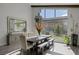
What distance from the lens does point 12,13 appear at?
2721 millimetres

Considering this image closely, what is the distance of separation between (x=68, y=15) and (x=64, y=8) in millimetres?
190

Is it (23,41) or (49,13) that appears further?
(49,13)

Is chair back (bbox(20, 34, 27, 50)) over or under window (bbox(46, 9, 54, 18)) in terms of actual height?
under

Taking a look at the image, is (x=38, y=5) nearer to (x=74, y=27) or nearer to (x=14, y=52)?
(x=74, y=27)

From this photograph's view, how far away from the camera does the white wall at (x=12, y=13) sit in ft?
8.70

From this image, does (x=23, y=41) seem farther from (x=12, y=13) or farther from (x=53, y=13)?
(x=53, y=13)

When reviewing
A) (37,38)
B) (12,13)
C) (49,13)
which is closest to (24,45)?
(37,38)

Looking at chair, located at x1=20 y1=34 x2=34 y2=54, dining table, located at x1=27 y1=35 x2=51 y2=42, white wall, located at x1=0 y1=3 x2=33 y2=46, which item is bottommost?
chair, located at x1=20 y1=34 x2=34 y2=54

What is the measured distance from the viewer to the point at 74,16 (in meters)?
2.82

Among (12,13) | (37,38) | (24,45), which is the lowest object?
(24,45)

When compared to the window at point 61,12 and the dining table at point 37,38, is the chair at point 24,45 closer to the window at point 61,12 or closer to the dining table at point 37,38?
the dining table at point 37,38

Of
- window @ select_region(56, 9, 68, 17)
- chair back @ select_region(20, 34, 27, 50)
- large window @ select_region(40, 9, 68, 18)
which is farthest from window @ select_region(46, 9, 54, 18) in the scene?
chair back @ select_region(20, 34, 27, 50)

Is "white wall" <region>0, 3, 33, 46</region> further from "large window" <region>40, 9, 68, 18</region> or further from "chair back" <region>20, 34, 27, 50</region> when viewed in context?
"large window" <region>40, 9, 68, 18</region>

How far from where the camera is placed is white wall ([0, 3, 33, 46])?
2.65 metres
